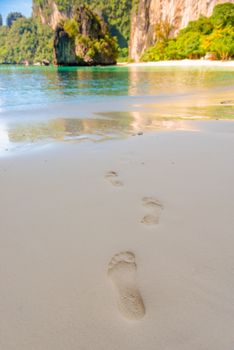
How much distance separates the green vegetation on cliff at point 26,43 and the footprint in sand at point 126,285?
131849 mm

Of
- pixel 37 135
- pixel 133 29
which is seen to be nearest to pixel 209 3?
pixel 133 29

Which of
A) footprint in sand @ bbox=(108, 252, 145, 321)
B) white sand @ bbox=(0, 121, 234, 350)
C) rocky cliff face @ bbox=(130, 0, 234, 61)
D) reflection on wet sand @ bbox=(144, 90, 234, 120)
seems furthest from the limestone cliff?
footprint in sand @ bbox=(108, 252, 145, 321)

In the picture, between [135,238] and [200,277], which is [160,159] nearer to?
[135,238]

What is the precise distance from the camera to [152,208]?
5.51ft

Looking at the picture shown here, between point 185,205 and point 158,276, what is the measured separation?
2.33ft

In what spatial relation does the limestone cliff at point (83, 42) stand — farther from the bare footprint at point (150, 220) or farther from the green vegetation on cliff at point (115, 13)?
the bare footprint at point (150, 220)

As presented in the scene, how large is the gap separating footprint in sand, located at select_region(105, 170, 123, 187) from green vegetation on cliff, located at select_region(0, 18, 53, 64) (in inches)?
5146

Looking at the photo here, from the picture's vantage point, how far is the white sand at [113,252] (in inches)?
33.9

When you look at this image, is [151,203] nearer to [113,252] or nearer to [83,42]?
[113,252]

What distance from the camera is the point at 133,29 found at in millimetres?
89750

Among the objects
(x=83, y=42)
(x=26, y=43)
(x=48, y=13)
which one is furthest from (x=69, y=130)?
(x=48, y=13)

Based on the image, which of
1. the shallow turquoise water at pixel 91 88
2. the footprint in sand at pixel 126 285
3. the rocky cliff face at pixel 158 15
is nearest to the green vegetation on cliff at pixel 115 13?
the rocky cliff face at pixel 158 15

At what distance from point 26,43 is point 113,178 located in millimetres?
155505

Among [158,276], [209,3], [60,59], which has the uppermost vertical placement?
[209,3]
